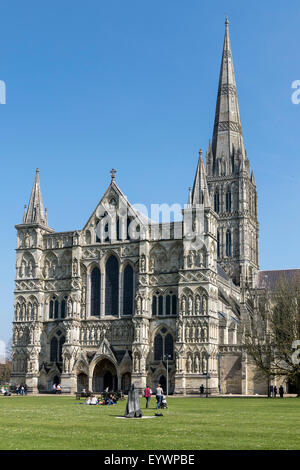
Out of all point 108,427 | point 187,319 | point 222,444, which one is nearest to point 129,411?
point 108,427

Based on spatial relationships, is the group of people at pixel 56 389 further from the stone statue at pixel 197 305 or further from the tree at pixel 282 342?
the tree at pixel 282 342

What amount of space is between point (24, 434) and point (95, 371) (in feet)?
168

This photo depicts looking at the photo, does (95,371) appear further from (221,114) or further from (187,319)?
(221,114)

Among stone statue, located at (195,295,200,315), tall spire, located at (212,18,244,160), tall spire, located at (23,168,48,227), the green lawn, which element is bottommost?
the green lawn

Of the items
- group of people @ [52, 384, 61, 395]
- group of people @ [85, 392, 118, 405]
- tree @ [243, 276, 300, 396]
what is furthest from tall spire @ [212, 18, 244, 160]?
group of people @ [85, 392, 118, 405]

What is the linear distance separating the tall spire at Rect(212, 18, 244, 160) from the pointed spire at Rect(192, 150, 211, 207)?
134 feet

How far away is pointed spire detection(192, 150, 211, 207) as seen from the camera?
72.4 meters

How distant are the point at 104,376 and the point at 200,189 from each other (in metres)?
22.9

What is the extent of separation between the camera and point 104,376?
72562 millimetres

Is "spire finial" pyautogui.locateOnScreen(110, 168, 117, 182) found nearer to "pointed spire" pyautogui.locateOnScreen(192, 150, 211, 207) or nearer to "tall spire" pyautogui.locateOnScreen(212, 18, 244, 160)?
"pointed spire" pyautogui.locateOnScreen(192, 150, 211, 207)

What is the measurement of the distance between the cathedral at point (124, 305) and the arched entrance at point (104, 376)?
108 millimetres

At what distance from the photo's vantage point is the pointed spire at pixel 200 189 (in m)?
72.4

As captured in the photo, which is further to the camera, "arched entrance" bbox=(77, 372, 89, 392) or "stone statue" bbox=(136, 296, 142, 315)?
"arched entrance" bbox=(77, 372, 89, 392)

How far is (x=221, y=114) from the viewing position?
115625 millimetres
